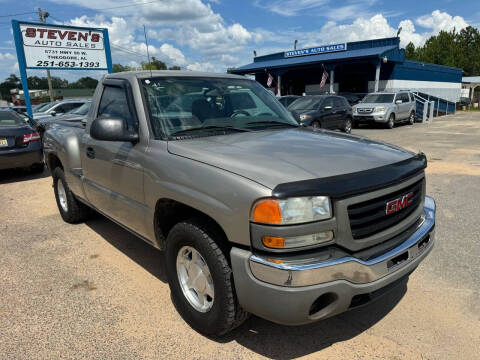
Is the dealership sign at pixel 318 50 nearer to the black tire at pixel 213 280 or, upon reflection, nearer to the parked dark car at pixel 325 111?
the parked dark car at pixel 325 111

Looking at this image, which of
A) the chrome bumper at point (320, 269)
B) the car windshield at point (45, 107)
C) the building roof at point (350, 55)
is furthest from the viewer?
the building roof at point (350, 55)

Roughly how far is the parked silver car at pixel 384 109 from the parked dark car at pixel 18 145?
14435mm

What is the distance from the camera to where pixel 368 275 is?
6.96ft

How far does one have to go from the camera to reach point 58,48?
12.2 metres

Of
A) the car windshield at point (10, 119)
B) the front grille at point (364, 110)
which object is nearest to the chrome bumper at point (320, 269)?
the car windshield at point (10, 119)

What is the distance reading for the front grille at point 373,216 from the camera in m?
2.12

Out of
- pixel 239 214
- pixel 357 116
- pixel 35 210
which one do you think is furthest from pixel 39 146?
pixel 357 116

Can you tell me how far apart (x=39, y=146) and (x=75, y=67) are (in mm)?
5738

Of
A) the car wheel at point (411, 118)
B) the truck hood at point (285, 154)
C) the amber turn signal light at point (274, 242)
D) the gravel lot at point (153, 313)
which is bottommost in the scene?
the car wheel at point (411, 118)

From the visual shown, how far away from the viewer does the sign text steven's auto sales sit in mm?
11688

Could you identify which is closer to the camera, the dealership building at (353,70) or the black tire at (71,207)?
the black tire at (71,207)

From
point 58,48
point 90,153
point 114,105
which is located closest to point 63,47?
point 58,48

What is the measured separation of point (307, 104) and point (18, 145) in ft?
31.6

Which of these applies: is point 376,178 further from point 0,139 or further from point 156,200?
point 0,139
